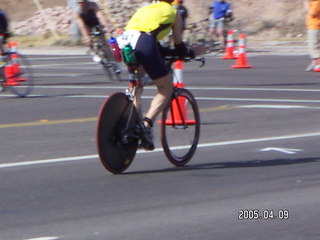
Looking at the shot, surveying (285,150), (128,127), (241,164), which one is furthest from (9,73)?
(128,127)

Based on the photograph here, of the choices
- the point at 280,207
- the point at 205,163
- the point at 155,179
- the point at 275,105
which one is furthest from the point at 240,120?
the point at 280,207

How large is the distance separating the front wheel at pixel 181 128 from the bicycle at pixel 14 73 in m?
7.90

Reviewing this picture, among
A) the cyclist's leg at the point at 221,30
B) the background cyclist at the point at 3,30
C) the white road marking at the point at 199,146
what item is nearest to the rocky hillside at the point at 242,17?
the cyclist's leg at the point at 221,30

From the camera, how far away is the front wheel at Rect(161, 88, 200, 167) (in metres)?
9.58

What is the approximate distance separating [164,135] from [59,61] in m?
19.6

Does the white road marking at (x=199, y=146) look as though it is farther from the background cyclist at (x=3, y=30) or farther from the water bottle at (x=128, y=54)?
the background cyclist at (x=3, y=30)

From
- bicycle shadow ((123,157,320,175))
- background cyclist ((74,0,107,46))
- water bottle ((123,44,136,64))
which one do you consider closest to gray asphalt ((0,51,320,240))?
bicycle shadow ((123,157,320,175))

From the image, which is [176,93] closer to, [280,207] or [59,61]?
[280,207]

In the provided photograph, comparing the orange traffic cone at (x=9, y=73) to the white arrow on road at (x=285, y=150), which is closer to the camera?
the white arrow on road at (x=285, y=150)

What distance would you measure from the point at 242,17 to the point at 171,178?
34.1 m

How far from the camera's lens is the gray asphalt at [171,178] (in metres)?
7.15

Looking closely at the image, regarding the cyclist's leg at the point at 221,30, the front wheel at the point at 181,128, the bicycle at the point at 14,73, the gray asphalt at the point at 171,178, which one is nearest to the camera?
the gray asphalt at the point at 171,178

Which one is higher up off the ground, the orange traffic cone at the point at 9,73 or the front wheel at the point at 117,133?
the front wheel at the point at 117,133

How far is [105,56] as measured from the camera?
771 inches
